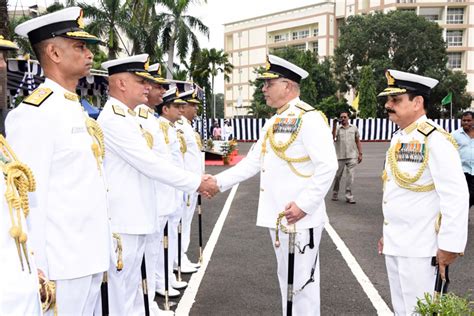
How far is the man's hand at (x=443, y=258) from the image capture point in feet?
10.1

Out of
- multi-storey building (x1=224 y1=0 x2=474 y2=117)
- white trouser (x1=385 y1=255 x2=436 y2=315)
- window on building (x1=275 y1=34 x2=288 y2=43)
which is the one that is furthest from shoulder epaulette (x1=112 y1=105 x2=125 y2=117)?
window on building (x1=275 y1=34 x2=288 y2=43)

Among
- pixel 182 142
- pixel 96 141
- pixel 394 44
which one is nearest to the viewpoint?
pixel 96 141

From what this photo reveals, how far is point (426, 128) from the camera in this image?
3.29 meters

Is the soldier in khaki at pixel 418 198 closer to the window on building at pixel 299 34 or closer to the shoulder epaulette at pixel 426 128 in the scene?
the shoulder epaulette at pixel 426 128

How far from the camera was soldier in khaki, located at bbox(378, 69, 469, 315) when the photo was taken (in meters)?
3.07

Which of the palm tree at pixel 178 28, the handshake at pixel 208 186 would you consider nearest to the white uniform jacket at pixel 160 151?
the handshake at pixel 208 186

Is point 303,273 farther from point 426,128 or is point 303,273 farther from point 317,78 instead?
point 317,78

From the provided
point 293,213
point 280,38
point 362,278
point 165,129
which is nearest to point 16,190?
point 293,213

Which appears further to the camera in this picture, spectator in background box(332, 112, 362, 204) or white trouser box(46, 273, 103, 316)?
spectator in background box(332, 112, 362, 204)

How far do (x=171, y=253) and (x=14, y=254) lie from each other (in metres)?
4.49

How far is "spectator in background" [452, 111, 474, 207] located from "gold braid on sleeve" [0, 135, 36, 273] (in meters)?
7.83

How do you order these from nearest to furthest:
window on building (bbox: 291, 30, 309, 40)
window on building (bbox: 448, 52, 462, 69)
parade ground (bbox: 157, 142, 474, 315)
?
parade ground (bbox: 157, 142, 474, 315), window on building (bbox: 448, 52, 462, 69), window on building (bbox: 291, 30, 309, 40)

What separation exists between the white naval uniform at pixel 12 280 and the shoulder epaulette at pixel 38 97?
1125mm

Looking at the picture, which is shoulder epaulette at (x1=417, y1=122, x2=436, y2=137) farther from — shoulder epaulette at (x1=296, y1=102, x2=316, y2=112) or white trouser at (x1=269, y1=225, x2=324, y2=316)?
white trouser at (x1=269, y1=225, x2=324, y2=316)
